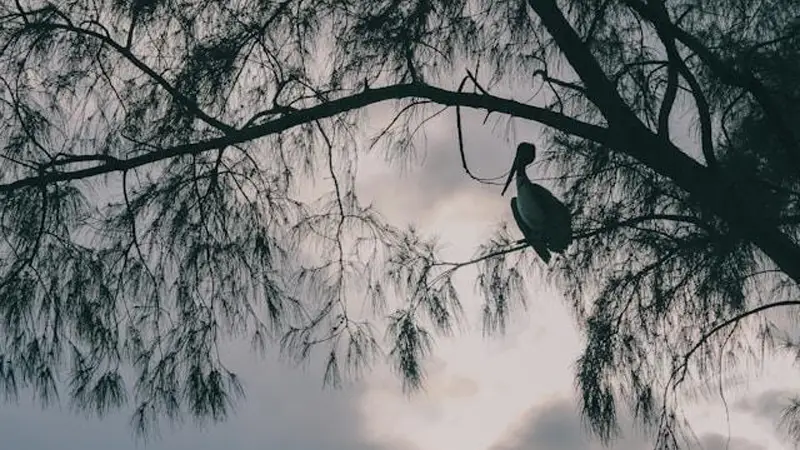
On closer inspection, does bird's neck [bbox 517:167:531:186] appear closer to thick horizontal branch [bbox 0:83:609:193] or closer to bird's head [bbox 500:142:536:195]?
→ bird's head [bbox 500:142:536:195]

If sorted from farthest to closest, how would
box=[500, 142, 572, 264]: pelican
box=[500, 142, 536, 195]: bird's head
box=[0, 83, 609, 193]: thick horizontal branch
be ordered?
box=[500, 142, 536, 195]: bird's head < box=[500, 142, 572, 264]: pelican < box=[0, 83, 609, 193]: thick horizontal branch

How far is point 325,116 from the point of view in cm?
274

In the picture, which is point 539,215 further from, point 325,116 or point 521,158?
point 325,116

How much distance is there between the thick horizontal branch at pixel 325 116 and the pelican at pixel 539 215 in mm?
222

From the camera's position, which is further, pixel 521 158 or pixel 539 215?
pixel 521 158

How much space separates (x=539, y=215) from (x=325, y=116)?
1.98 ft

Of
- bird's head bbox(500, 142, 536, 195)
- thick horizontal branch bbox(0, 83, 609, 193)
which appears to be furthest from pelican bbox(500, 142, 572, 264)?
thick horizontal branch bbox(0, 83, 609, 193)

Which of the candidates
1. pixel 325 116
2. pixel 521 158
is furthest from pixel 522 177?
pixel 325 116

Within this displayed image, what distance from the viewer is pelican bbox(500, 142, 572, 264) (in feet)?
9.27

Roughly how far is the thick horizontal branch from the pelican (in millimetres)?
222

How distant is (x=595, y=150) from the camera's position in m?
3.10

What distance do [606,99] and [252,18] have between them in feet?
3.10

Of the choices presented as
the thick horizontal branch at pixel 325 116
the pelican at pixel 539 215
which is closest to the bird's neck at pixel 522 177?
the pelican at pixel 539 215

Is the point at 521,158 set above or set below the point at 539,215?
above
